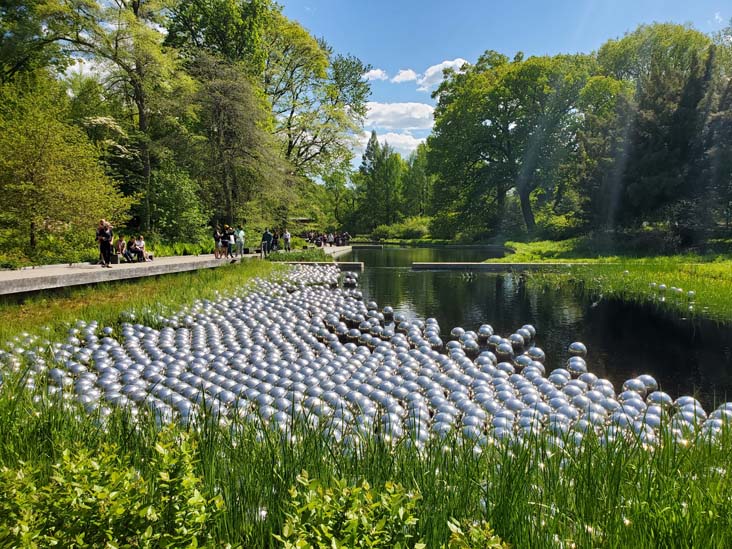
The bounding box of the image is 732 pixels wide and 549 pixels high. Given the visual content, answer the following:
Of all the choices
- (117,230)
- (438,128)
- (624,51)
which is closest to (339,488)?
(117,230)

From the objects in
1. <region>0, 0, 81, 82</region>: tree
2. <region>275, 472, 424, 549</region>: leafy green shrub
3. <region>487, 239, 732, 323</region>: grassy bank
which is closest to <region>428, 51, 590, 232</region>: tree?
<region>487, 239, 732, 323</region>: grassy bank

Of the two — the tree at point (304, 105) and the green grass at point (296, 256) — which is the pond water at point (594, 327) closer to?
the green grass at point (296, 256)

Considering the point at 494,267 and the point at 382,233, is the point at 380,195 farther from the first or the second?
the point at 494,267

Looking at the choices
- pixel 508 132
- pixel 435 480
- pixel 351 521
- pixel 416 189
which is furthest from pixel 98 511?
pixel 416 189

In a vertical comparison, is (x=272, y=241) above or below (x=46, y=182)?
below

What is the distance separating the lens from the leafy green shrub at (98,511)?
1413 mm

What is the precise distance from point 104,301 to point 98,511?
A: 9263 mm

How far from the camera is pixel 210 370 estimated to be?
5.71m

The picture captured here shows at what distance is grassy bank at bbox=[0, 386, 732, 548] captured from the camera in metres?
1.48

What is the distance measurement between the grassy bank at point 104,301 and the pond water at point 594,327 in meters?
4.51

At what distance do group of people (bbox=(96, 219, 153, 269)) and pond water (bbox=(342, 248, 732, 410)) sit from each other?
7.76 m

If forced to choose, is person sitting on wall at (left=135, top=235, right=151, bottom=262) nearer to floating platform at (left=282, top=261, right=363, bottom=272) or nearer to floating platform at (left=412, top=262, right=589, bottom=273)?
floating platform at (left=282, top=261, right=363, bottom=272)

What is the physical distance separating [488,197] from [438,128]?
8290mm

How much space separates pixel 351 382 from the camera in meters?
5.25
